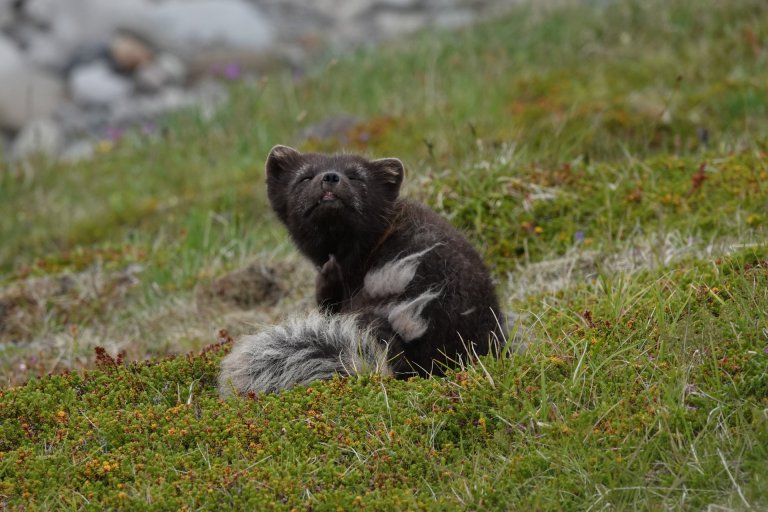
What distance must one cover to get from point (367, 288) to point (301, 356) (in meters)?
0.69

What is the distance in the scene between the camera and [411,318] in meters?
5.48

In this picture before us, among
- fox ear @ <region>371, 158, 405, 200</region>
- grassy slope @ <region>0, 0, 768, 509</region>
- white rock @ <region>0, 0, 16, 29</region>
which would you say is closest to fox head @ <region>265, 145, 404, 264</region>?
fox ear @ <region>371, 158, 405, 200</region>

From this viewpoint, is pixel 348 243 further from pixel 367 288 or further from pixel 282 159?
pixel 282 159

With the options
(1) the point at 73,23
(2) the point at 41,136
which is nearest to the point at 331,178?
(2) the point at 41,136

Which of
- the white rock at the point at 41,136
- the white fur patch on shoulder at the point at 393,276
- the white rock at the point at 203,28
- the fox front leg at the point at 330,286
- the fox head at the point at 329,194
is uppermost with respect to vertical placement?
the fox head at the point at 329,194

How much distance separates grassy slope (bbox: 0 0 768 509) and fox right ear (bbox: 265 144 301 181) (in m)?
A: 1.35

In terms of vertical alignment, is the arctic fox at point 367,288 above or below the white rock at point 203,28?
above

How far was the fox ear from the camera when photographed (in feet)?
20.4

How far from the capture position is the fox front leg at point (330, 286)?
19.7ft

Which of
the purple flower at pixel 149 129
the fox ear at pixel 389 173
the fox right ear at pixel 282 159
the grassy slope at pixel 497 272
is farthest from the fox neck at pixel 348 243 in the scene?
the purple flower at pixel 149 129

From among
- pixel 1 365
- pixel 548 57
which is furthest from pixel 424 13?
pixel 1 365

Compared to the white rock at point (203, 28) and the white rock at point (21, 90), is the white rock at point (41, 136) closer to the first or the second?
the white rock at point (21, 90)

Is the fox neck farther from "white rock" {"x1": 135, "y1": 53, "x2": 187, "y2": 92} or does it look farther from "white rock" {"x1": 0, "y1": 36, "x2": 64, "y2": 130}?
"white rock" {"x1": 135, "y1": 53, "x2": 187, "y2": 92}

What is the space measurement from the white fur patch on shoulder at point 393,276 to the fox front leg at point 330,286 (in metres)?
0.28
